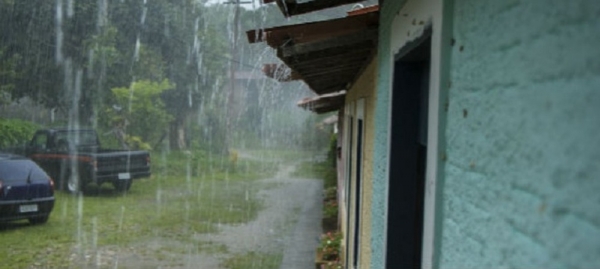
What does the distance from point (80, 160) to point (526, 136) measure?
58.8ft

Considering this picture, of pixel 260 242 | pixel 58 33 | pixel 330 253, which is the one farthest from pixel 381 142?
pixel 58 33

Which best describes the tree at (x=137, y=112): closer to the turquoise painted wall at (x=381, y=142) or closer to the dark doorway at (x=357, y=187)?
the dark doorway at (x=357, y=187)

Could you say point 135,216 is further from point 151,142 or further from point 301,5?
point 301,5

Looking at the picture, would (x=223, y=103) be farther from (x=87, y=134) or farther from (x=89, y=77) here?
(x=87, y=134)

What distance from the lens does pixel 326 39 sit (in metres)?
3.35

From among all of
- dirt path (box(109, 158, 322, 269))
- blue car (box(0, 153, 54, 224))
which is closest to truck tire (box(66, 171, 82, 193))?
blue car (box(0, 153, 54, 224))

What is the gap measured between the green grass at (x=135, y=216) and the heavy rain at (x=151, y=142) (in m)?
0.06

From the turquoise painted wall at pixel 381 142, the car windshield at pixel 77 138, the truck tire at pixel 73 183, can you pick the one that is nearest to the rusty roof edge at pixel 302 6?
the turquoise painted wall at pixel 381 142

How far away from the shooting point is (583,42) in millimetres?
774

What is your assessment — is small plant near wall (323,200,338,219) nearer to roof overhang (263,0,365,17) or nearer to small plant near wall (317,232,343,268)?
small plant near wall (317,232,343,268)

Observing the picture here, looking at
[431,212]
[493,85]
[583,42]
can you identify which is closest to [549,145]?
[583,42]

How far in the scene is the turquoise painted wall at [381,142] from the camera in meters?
2.81

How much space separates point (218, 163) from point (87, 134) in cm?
1050

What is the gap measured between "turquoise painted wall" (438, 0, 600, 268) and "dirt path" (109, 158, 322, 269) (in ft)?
26.3
